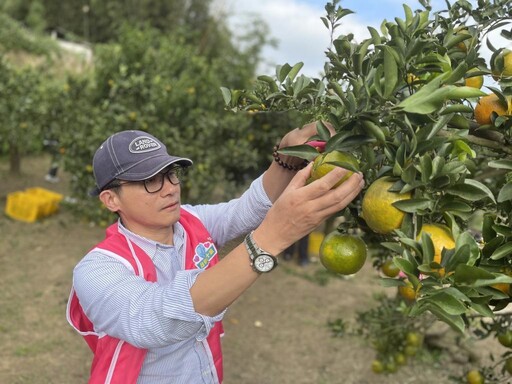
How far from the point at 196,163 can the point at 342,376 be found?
293cm

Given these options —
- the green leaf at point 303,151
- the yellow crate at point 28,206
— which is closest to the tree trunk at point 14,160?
the yellow crate at point 28,206

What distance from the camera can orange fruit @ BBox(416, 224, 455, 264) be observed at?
115 centimetres

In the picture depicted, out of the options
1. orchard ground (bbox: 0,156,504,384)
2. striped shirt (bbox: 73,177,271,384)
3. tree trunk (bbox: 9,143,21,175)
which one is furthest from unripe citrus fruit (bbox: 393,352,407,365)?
tree trunk (bbox: 9,143,21,175)

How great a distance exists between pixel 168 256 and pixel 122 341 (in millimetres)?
310

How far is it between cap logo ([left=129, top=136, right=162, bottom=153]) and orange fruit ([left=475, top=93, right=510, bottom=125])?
0.95m

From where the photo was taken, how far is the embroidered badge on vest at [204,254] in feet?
6.14

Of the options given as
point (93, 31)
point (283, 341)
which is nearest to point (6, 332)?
point (283, 341)

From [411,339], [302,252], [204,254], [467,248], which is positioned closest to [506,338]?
[204,254]

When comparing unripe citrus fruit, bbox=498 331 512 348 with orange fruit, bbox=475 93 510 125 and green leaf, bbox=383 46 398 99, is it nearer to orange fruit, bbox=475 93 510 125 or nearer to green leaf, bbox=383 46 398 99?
orange fruit, bbox=475 93 510 125

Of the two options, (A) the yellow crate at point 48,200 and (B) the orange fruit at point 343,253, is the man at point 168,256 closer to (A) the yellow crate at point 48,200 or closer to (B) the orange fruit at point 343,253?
(B) the orange fruit at point 343,253

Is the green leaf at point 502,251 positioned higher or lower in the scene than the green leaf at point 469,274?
lower

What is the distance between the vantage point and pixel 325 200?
1.20m

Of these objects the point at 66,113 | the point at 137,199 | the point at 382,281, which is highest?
the point at 382,281

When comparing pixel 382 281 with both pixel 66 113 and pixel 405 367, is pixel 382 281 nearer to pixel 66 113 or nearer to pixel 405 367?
pixel 405 367
